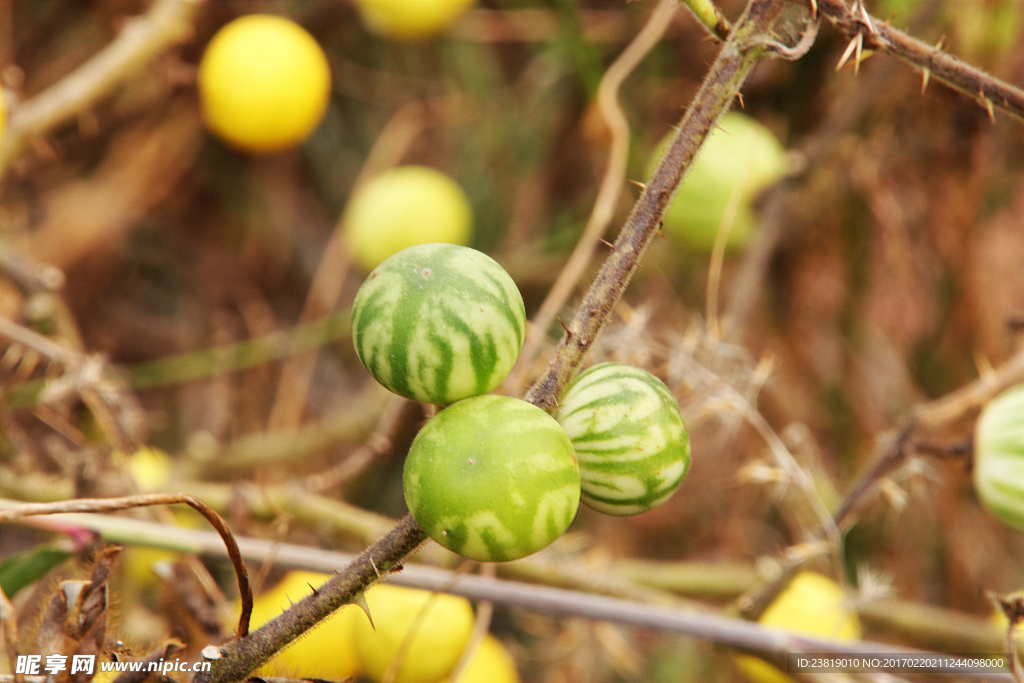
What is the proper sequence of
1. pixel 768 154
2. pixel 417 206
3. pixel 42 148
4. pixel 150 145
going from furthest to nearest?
pixel 150 145 < pixel 417 206 < pixel 768 154 < pixel 42 148

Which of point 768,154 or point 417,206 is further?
point 417,206

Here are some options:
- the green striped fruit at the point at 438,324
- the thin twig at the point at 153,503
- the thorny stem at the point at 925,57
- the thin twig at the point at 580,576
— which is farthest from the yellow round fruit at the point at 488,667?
the thorny stem at the point at 925,57

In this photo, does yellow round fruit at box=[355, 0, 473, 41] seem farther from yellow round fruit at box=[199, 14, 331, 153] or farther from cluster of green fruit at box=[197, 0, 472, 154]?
yellow round fruit at box=[199, 14, 331, 153]

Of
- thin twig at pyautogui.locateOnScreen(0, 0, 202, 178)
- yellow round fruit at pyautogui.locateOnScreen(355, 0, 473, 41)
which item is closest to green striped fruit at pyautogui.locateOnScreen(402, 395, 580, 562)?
thin twig at pyautogui.locateOnScreen(0, 0, 202, 178)

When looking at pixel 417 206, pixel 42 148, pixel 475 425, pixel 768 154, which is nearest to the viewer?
pixel 475 425

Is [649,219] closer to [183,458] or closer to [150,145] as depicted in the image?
[183,458]

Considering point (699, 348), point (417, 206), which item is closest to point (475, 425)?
point (699, 348)
